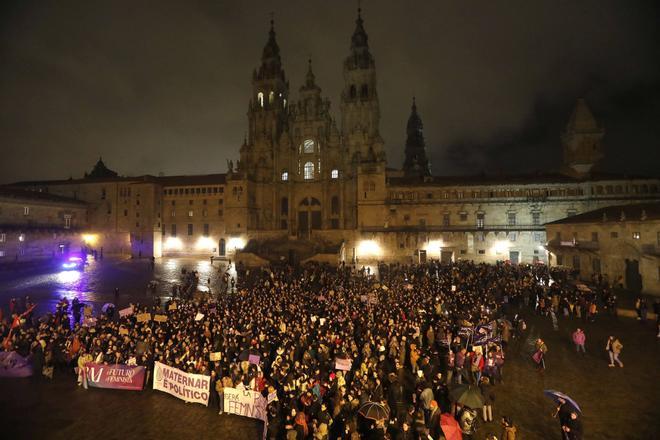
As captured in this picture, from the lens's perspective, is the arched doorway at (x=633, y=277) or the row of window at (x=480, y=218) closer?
the arched doorway at (x=633, y=277)

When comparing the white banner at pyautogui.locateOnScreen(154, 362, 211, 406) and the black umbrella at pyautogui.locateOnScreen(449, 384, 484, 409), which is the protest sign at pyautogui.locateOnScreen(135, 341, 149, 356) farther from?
the black umbrella at pyautogui.locateOnScreen(449, 384, 484, 409)

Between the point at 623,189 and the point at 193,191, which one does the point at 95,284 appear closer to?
the point at 193,191

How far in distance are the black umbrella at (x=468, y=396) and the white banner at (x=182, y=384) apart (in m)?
7.49

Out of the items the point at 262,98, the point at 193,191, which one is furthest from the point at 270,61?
the point at 193,191

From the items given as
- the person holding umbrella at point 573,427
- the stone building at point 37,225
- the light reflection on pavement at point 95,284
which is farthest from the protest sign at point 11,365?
the stone building at point 37,225

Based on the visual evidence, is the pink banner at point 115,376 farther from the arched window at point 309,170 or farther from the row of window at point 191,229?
the row of window at point 191,229

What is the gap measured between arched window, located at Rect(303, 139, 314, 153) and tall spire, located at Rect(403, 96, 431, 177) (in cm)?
3041

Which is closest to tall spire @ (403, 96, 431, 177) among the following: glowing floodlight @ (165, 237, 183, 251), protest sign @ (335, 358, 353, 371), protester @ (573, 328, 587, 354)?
glowing floodlight @ (165, 237, 183, 251)

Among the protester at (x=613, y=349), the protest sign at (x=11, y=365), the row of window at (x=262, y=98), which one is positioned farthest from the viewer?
the row of window at (x=262, y=98)

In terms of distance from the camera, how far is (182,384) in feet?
37.7

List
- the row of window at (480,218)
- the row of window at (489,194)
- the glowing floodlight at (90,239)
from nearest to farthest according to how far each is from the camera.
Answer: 1. the row of window at (489,194)
2. the row of window at (480,218)
3. the glowing floodlight at (90,239)

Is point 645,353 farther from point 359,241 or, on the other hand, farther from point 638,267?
point 359,241

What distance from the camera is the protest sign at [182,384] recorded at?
11.1 meters

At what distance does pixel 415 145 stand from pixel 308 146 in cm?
3474
